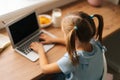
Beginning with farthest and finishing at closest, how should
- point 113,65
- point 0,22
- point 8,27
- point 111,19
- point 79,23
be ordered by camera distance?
point 113,65 < point 111,19 < point 0,22 < point 8,27 < point 79,23

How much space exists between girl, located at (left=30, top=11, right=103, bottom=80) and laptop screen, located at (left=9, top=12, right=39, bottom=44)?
20cm

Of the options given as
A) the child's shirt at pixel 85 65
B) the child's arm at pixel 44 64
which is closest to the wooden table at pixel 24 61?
the child's arm at pixel 44 64

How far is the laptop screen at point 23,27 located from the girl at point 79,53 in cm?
20

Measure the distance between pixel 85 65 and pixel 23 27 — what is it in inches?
17.7

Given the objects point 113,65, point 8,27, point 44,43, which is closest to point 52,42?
point 44,43

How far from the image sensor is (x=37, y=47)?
1.36m

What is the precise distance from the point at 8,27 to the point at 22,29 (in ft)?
0.38

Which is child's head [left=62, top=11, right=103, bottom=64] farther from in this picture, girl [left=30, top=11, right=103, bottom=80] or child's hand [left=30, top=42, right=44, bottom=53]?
child's hand [left=30, top=42, right=44, bottom=53]

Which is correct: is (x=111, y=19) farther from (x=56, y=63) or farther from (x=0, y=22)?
(x=0, y=22)

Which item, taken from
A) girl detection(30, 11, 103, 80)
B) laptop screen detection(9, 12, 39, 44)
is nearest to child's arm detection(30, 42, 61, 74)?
girl detection(30, 11, 103, 80)

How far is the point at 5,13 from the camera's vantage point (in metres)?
1.54

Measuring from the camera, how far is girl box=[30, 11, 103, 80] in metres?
1.13

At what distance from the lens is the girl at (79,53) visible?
1.13 m

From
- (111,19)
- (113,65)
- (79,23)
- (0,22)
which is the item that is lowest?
(113,65)
